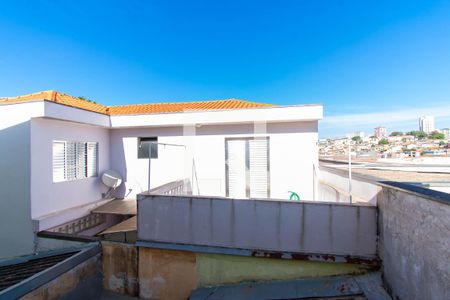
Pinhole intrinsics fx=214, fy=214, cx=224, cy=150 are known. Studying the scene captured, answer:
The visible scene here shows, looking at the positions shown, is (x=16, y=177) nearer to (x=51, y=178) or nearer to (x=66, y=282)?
(x=51, y=178)

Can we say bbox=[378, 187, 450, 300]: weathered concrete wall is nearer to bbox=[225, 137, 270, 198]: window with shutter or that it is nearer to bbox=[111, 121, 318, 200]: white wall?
bbox=[111, 121, 318, 200]: white wall

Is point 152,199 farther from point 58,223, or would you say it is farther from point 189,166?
point 58,223

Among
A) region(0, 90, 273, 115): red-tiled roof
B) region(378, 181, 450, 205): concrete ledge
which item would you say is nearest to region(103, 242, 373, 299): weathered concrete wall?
region(378, 181, 450, 205): concrete ledge

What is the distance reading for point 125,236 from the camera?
7176 mm

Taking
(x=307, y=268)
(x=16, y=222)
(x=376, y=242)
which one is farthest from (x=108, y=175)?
(x=376, y=242)

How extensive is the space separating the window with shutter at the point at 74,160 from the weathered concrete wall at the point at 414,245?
31.2 feet

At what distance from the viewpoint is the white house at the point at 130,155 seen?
6.72m

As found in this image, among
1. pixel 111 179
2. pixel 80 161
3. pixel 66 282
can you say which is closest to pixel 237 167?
pixel 111 179

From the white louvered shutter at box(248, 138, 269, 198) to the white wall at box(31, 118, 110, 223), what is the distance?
21.7 ft

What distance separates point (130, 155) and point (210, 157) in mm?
3833

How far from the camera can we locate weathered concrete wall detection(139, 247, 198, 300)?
491cm

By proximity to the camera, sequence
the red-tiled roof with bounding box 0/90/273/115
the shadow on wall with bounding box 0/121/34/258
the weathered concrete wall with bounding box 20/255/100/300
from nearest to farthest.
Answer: the weathered concrete wall with bounding box 20/255/100/300 < the shadow on wall with bounding box 0/121/34/258 < the red-tiled roof with bounding box 0/90/273/115

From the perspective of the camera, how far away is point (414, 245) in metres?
2.98

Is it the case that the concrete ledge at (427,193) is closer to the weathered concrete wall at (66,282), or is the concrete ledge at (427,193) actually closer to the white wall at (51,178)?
the weathered concrete wall at (66,282)
